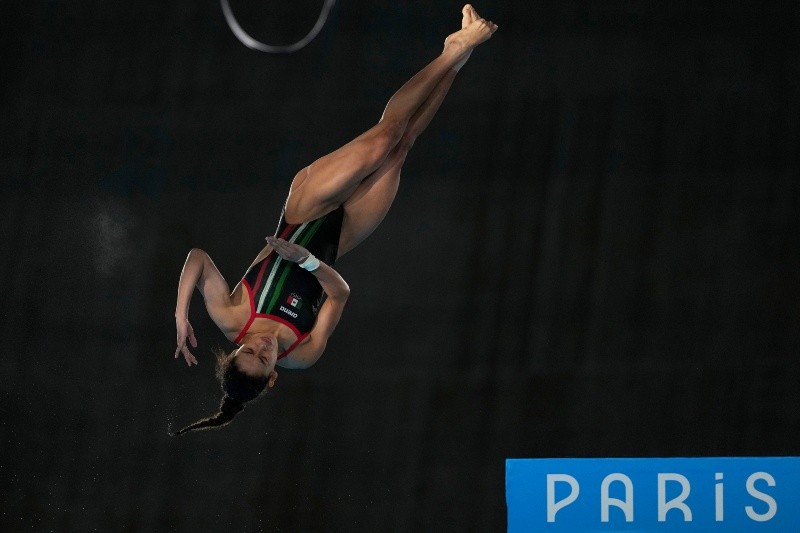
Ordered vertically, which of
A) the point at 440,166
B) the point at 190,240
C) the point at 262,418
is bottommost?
the point at 262,418

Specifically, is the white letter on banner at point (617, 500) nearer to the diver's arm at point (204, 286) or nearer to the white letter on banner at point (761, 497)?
A: the white letter on banner at point (761, 497)

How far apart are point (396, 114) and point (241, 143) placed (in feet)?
5.85

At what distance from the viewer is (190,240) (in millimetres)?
5500

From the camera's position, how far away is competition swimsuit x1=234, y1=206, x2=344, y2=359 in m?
3.78

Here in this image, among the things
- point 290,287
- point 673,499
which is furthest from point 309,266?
point 673,499

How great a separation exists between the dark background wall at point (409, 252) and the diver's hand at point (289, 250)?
1968 mm

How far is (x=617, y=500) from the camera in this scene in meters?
5.27

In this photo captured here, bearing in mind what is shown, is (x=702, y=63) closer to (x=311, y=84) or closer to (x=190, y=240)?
(x=311, y=84)

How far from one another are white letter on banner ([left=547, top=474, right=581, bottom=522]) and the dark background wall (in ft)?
0.37

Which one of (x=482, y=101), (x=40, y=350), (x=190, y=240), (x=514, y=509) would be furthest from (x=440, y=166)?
(x=40, y=350)

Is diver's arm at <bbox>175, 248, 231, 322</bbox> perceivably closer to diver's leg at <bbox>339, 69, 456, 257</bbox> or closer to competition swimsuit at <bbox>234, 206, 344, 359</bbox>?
competition swimsuit at <bbox>234, 206, 344, 359</bbox>

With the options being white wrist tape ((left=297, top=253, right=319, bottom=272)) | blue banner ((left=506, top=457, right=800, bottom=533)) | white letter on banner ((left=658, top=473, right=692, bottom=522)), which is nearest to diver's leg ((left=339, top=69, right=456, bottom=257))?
white wrist tape ((left=297, top=253, right=319, bottom=272))

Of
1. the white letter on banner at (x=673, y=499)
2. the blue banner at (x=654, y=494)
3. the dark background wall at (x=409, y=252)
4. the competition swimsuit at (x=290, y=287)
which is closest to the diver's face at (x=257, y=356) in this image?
the competition swimsuit at (x=290, y=287)

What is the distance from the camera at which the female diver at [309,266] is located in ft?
11.9
